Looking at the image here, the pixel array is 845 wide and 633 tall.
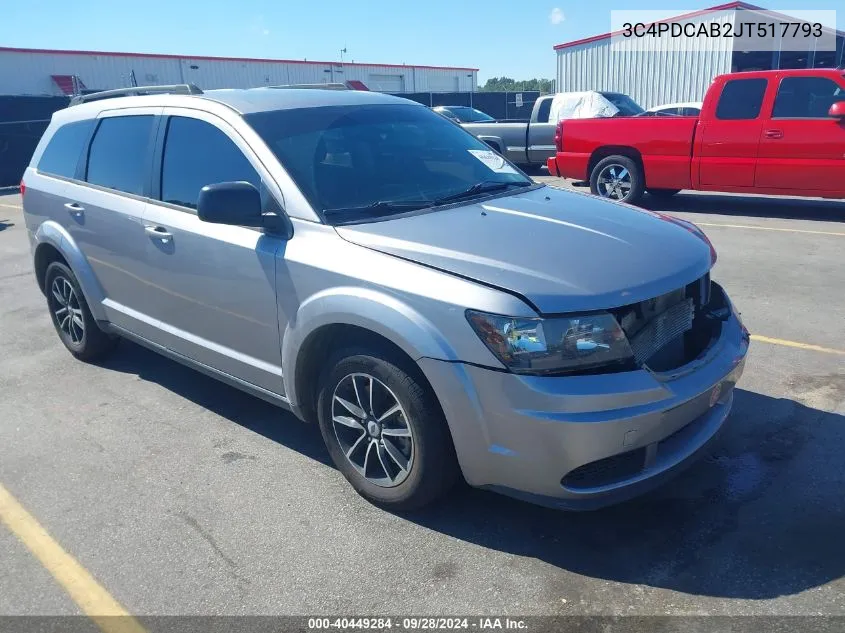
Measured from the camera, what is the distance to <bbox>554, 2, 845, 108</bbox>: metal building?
26.5 metres

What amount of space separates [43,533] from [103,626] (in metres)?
0.84

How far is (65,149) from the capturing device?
5.31m

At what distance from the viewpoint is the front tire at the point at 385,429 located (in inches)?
120

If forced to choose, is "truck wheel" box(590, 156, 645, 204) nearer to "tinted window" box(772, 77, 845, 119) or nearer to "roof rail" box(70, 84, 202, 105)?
"tinted window" box(772, 77, 845, 119)

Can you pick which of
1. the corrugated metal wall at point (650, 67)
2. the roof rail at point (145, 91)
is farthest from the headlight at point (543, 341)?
the corrugated metal wall at point (650, 67)

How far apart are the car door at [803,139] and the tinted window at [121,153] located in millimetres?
8340

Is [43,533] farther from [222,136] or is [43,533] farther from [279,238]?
[222,136]

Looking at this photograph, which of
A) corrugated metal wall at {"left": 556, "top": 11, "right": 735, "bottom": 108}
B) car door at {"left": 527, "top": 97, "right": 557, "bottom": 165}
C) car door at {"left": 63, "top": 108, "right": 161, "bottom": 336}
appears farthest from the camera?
corrugated metal wall at {"left": 556, "top": 11, "right": 735, "bottom": 108}

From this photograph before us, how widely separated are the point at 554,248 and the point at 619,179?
343 inches

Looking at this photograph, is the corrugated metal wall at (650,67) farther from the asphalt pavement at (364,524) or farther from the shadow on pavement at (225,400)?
the shadow on pavement at (225,400)

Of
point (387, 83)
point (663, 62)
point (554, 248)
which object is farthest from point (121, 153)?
point (387, 83)

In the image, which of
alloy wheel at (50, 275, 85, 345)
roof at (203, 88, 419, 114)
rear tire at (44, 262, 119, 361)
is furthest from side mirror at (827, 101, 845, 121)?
alloy wheel at (50, 275, 85, 345)

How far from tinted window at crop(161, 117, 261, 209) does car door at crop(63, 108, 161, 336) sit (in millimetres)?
226

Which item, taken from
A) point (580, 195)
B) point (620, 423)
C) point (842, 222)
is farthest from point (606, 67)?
point (620, 423)
